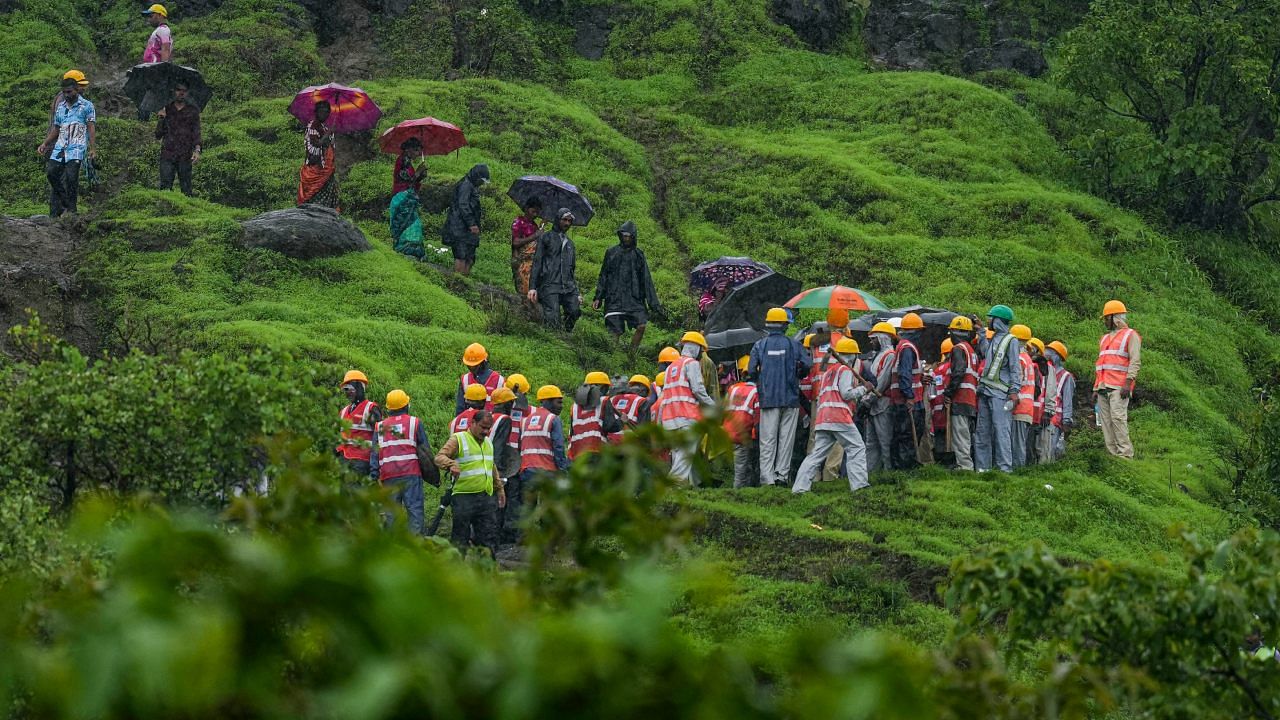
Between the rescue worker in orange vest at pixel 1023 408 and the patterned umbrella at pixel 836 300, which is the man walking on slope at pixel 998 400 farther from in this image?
the patterned umbrella at pixel 836 300

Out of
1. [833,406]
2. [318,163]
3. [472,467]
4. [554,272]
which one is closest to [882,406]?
[833,406]

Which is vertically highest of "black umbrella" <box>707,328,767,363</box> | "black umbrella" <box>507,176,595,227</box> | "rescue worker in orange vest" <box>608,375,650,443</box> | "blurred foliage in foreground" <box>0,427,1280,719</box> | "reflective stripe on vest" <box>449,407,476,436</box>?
"blurred foliage in foreground" <box>0,427,1280,719</box>

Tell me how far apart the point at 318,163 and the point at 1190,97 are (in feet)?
53.9

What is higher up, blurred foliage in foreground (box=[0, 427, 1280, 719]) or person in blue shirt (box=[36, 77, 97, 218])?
blurred foliage in foreground (box=[0, 427, 1280, 719])

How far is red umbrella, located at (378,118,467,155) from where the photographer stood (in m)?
25.1

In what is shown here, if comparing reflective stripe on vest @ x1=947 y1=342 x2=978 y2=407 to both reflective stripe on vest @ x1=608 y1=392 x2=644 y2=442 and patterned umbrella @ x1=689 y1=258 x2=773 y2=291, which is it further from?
patterned umbrella @ x1=689 y1=258 x2=773 y2=291

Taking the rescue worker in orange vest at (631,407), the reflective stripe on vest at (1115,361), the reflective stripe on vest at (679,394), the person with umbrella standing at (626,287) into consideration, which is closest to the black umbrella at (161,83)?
the person with umbrella standing at (626,287)

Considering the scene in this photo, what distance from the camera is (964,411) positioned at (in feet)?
57.8

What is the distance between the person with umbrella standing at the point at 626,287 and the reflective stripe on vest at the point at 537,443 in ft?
21.0

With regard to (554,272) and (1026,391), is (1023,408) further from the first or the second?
(554,272)

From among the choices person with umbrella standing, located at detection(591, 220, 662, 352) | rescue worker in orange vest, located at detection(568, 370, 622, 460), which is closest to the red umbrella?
person with umbrella standing, located at detection(591, 220, 662, 352)

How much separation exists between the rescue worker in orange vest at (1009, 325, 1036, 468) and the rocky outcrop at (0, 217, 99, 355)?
1075 cm

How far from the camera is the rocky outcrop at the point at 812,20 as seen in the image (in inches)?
1496

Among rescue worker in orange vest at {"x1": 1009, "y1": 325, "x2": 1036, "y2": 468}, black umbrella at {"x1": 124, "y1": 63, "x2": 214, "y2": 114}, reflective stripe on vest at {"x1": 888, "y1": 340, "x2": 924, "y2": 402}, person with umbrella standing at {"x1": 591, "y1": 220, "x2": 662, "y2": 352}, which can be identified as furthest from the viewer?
black umbrella at {"x1": 124, "y1": 63, "x2": 214, "y2": 114}
